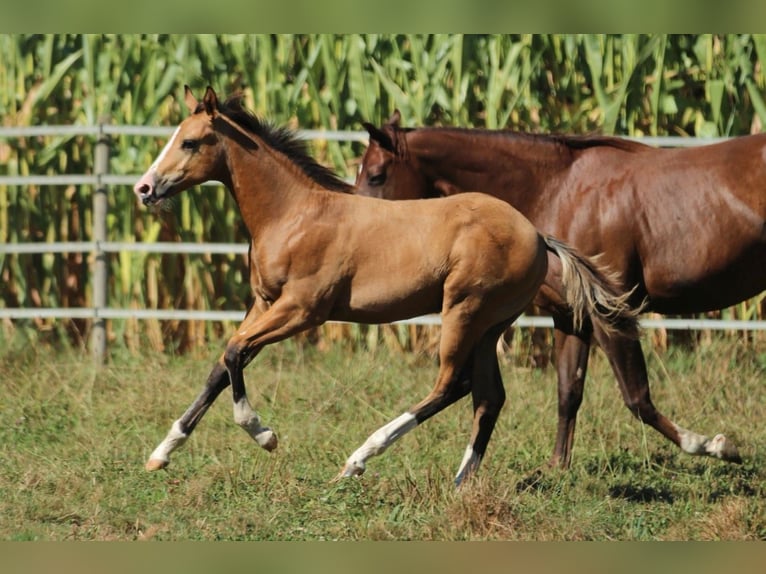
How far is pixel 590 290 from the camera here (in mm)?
6258

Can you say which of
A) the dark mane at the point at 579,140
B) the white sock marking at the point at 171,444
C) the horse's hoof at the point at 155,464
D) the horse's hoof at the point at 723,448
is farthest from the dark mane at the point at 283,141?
the horse's hoof at the point at 723,448

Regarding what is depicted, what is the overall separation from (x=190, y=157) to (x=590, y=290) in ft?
6.66

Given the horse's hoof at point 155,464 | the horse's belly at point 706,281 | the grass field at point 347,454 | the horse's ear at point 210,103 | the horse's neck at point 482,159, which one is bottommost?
the grass field at point 347,454

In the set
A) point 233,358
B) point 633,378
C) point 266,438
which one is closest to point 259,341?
point 233,358

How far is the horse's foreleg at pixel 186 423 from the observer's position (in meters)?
6.01

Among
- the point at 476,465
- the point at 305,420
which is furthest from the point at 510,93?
the point at 476,465

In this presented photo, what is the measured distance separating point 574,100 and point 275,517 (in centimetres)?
515

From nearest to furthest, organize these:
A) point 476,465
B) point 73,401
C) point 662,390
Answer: point 476,465, point 73,401, point 662,390

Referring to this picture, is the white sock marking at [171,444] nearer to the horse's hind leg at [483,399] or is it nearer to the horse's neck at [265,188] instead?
the horse's neck at [265,188]

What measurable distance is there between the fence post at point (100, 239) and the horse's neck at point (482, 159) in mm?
3312

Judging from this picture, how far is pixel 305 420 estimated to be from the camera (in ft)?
24.4

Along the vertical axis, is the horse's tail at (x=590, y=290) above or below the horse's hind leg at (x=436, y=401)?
above

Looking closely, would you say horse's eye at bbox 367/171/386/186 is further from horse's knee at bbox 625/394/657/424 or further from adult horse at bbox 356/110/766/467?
horse's knee at bbox 625/394/657/424

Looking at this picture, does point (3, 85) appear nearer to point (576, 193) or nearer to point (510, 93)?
point (510, 93)
